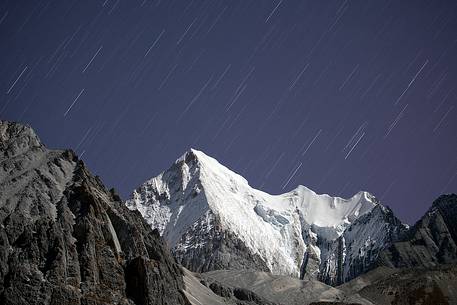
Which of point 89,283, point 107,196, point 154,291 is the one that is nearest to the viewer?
point 89,283

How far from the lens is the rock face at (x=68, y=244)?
3964 inches

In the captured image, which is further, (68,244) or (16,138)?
(16,138)

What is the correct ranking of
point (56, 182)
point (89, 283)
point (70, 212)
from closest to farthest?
point (89, 283), point (70, 212), point (56, 182)

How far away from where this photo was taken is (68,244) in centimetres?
11075

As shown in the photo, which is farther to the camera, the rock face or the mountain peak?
the mountain peak

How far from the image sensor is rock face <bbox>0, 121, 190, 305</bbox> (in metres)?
101

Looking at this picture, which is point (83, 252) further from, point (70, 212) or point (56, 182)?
point (56, 182)

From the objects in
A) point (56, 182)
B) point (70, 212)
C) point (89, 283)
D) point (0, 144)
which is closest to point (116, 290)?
point (89, 283)

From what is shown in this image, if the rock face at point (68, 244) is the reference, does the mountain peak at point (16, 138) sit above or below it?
above

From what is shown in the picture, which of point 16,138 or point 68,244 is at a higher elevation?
point 16,138

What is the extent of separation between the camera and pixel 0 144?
507ft

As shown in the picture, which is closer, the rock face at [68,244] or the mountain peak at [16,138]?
the rock face at [68,244]

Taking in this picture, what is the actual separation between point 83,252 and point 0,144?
57.4 metres

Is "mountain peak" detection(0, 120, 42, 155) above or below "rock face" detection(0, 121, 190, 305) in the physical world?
above
